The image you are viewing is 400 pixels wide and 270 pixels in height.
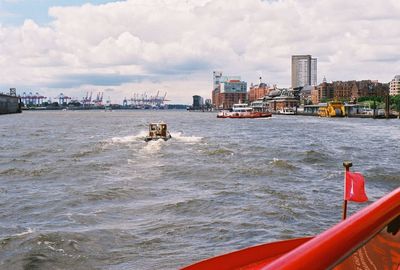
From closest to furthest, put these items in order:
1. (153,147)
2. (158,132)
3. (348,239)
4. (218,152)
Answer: (348,239), (218,152), (153,147), (158,132)

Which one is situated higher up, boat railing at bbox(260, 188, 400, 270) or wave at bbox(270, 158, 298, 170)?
boat railing at bbox(260, 188, 400, 270)

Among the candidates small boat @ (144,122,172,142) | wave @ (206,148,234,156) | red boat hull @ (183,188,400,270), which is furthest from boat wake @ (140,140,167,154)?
red boat hull @ (183,188,400,270)

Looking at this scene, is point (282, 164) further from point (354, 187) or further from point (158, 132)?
point (158, 132)

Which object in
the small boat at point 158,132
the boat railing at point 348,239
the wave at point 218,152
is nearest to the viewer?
the boat railing at point 348,239

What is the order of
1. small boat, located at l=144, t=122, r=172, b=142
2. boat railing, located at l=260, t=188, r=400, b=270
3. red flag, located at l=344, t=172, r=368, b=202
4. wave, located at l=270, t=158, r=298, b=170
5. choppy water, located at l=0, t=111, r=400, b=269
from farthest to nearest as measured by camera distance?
small boat, located at l=144, t=122, r=172, b=142 < wave, located at l=270, t=158, r=298, b=170 < choppy water, located at l=0, t=111, r=400, b=269 < red flag, located at l=344, t=172, r=368, b=202 < boat railing, located at l=260, t=188, r=400, b=270

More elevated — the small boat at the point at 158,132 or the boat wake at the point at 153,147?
the small boat at the point at 158,132

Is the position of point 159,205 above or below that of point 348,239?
below

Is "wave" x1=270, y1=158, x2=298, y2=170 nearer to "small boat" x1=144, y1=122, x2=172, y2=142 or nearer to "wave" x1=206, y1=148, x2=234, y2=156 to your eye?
"wave" x1=206, y1=148, x2=234, y2=156

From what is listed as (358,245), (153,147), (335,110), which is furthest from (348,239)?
(335,110)

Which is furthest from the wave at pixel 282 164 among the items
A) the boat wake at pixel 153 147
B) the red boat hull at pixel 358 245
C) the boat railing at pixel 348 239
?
the boat railing at pixel 348 239

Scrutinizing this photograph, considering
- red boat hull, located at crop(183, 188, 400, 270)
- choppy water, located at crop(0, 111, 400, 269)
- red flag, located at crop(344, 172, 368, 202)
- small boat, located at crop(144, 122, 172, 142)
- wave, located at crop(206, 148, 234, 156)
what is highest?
red boat hull, located at crop(183, 188, 400, 270)

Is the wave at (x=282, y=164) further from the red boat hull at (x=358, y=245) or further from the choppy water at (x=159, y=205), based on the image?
the red boat hull at (x=358, y=245)

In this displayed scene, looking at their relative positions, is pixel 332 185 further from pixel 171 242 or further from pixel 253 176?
pixel 171 242

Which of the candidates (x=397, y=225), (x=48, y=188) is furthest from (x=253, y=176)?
(x=397, y=225)
